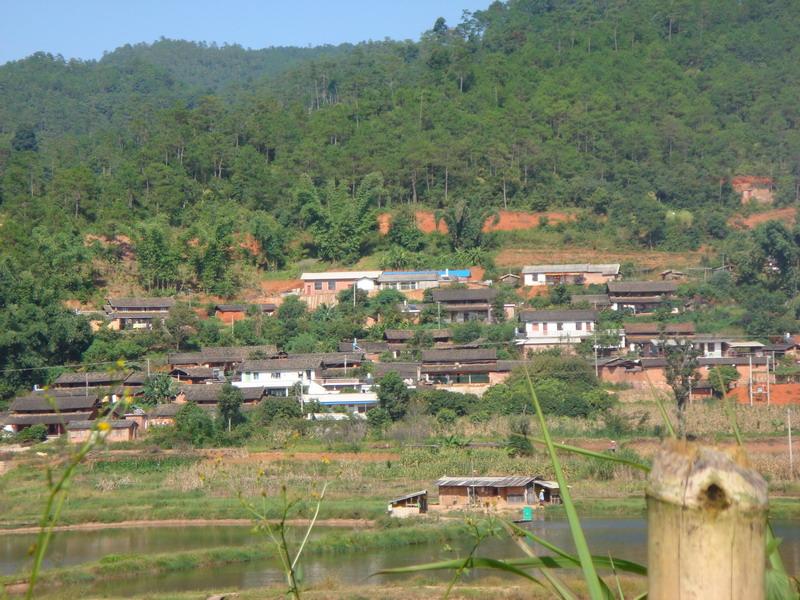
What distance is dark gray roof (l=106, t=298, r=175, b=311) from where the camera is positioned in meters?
26.6

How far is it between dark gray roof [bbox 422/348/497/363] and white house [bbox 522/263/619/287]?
17.1 ft

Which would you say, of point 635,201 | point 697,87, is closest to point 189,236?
point 635,201

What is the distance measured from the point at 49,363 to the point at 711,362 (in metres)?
13.8

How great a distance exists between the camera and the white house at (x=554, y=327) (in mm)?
24562

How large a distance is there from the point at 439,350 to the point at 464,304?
9.62 feet

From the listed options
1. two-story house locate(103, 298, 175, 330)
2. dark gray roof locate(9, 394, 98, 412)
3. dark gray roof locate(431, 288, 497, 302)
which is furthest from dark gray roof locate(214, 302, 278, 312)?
dark gray roof locate(9, 394, 98, 412)

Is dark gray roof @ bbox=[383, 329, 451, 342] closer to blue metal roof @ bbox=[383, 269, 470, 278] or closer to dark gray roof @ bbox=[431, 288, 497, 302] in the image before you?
dark gray roof @ bbox=[431, 288, 497, 302]

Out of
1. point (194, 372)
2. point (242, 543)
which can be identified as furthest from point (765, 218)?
point (242, 543)

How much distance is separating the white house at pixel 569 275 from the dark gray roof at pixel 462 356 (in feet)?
17.1

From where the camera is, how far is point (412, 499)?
15758mm

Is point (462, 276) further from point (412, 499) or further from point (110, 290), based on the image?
point (412, 499)

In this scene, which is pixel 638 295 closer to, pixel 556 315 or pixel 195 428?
pixel 556 315

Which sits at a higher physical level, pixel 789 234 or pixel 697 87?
pixel 697 87

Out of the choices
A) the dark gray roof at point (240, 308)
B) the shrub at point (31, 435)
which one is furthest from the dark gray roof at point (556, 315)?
the shrub at point (31, 435)
